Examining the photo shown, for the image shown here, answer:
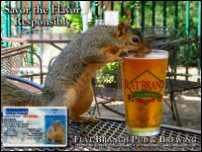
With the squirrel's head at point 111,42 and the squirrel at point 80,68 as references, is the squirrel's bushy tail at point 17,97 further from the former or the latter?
the squirrel's head at point 111,42

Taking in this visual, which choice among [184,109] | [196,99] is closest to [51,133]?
[184,109]

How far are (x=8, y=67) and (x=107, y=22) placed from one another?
0.24 meters

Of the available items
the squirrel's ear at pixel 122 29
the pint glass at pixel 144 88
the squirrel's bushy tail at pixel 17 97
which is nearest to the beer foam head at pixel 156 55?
the pint glass at pixel 144 88

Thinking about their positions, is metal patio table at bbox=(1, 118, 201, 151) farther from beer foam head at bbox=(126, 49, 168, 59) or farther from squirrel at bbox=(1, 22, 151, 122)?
beer foam head at bbox=(126, 49, 168, 59)

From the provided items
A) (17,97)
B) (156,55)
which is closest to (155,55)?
(156,55)

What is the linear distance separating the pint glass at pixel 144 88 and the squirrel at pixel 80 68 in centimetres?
5

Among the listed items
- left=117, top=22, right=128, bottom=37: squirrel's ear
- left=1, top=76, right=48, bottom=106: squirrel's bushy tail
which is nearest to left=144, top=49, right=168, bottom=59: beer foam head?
left=117, top=22, right=128, bottom=37: squirrel's ear

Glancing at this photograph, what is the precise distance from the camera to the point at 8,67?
4.12 ft

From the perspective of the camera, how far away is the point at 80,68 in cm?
114

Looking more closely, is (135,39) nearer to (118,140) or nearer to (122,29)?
(122,29)

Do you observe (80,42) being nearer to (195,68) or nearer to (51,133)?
(51,133)

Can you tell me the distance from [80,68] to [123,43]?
12cm

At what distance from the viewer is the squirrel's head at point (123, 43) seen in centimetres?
118

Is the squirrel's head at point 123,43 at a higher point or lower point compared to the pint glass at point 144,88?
higher
